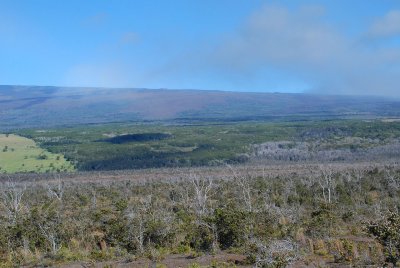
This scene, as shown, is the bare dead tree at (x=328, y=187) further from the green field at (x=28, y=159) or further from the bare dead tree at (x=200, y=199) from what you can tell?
the green field at (x=28, y=159)

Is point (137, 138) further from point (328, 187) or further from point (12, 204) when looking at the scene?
point (12, 204)

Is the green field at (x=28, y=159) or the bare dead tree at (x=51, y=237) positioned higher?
the bare dead tree at (x=51, y=237)

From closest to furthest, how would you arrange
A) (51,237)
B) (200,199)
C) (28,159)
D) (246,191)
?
(51,237), (200,199), (246,191), (28,159)

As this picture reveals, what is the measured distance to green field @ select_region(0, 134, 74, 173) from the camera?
61994mm

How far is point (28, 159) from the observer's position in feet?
226

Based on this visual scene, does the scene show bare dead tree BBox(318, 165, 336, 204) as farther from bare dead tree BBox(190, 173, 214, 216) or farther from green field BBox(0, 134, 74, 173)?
green field BBox(0, 134, 74, 173)

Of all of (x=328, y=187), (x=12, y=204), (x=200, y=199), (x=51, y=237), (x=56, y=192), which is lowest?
(x=56, y=192)

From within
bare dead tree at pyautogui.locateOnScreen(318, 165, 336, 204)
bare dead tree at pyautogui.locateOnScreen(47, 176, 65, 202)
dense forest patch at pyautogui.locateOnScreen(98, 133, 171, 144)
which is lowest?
dense forest patch at pyautogui.locateOnScreen(98, 133, 171, 144)

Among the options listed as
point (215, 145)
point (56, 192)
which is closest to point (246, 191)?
point (56, 192)

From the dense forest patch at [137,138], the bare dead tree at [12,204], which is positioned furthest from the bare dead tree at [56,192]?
the dense forest patch at [137,138]

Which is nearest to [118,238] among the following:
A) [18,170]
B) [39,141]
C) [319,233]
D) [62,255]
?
[62,255]

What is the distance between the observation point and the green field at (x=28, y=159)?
203 feet

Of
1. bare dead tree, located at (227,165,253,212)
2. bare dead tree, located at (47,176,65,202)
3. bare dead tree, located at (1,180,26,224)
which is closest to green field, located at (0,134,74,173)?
bare dead tree, located at (47,176,65,202)

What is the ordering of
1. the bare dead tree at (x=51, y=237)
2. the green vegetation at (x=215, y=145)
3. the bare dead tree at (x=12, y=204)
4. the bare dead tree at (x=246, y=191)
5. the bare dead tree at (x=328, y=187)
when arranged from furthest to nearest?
the green vegetation at (x=215, y=145), the bare dead tree at (x=328, y=187), the bare dead tree at (x=246, y=191), the bare dead tree at (x=12, y=204), the bare dead tree at (x=51, y=237)
